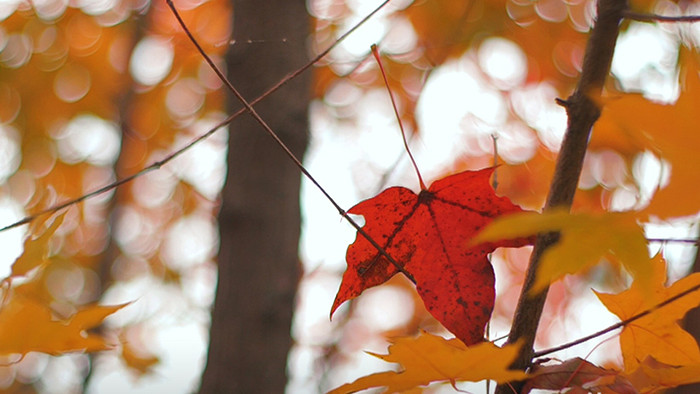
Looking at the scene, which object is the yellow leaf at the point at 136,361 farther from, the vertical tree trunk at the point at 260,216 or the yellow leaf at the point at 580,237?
the yellow leaf at the point at 580,237

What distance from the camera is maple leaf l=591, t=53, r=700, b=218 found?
0.80ft

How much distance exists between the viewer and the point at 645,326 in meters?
0.46

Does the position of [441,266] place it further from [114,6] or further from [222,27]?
[114,6]

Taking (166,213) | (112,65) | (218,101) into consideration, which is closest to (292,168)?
(218,101)

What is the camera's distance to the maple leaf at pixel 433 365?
32 cm

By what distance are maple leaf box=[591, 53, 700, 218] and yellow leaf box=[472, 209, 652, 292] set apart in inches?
0.7

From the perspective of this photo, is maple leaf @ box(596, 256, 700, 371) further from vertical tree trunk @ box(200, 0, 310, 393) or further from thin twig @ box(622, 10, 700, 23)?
vertical tree trunk @ box(200, 0, 310, 393)

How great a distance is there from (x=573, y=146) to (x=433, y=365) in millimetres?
184

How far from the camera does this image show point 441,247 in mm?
449

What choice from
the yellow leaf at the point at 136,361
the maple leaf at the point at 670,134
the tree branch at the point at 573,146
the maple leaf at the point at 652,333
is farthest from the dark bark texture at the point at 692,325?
the yellow leaf at the point at 136,361

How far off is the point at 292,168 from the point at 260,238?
16 centimetres

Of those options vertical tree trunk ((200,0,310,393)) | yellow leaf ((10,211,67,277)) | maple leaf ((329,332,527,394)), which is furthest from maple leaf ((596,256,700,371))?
vertical tree trunk ((200,0,310,393))

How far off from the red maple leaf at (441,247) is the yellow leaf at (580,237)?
0.43ft

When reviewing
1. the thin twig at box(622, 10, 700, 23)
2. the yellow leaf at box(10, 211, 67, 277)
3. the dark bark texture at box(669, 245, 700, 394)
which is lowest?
the yellow leaf at box(10, 211, 67, 277)
